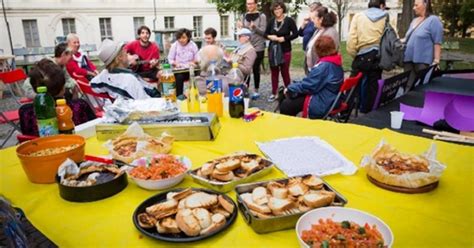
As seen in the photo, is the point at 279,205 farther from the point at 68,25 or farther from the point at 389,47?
the point at 68,25

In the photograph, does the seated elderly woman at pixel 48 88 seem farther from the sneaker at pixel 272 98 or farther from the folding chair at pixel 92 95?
the sneaker at pixel 272 98

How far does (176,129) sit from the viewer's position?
192 cm

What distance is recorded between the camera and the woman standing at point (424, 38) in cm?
434

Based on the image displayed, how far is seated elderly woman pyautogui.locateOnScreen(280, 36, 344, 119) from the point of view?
3.32 m

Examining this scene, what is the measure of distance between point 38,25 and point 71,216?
19.1 m

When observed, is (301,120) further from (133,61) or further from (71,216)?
(133,61)

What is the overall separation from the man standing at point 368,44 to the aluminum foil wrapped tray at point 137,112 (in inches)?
129

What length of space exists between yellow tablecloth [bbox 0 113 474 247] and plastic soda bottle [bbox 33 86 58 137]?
217 millimetres

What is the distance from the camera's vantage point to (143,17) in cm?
1989

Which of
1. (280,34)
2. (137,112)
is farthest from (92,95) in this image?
(280,34)

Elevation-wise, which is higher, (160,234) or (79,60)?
(79,60)

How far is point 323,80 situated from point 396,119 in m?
1.06

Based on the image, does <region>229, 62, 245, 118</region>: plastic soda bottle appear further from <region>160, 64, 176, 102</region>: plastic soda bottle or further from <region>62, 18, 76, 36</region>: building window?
<region>62, 18, 76, 36</region>: building window

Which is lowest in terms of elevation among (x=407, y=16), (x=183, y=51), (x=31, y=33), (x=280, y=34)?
(x=183, y=51)
